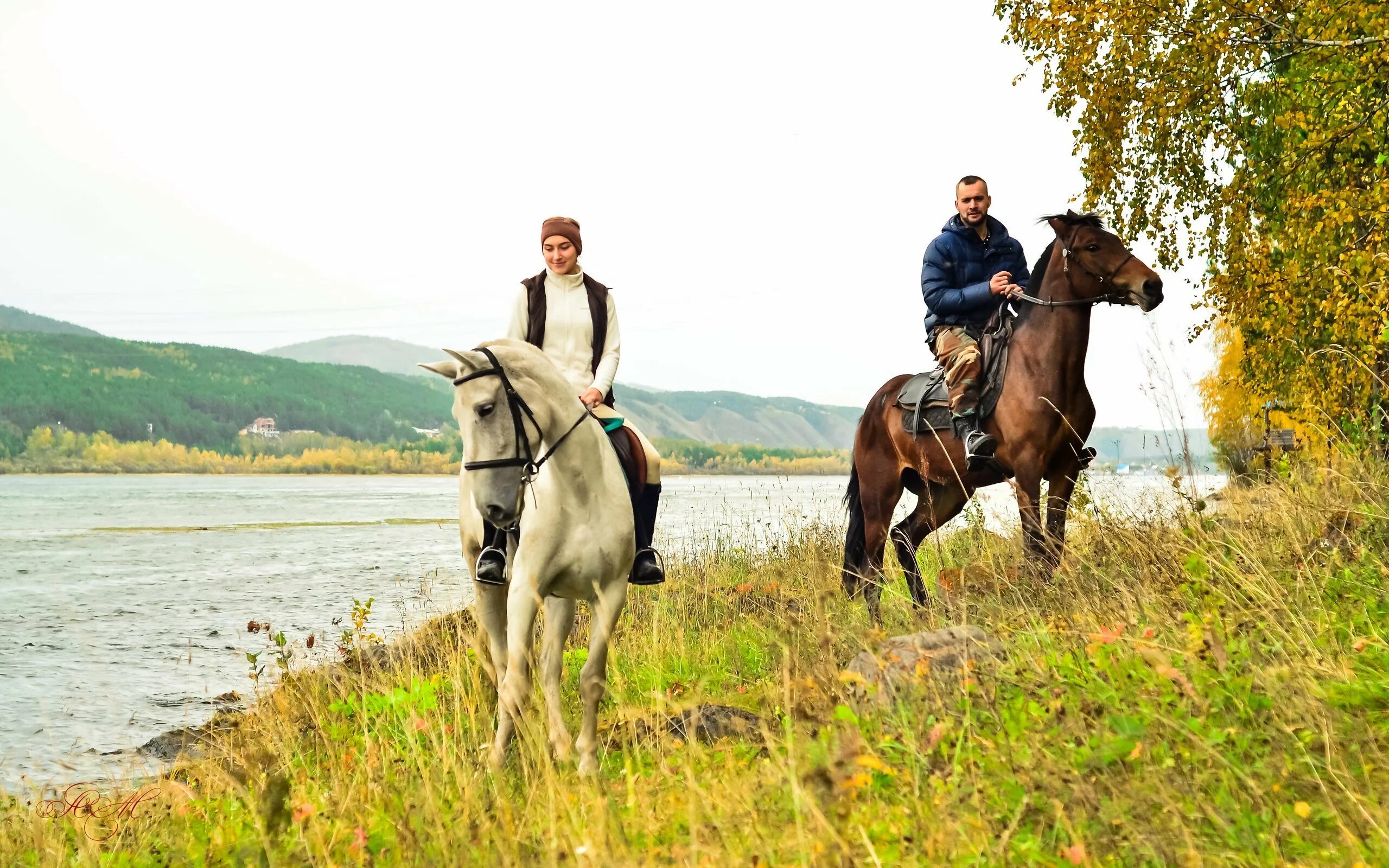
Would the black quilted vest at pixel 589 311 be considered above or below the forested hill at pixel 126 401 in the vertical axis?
below

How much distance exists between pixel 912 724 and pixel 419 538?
30.2 metres

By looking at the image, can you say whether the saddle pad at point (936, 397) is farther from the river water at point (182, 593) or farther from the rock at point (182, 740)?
the rock at point (182, 740)

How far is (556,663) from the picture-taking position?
5.57 m

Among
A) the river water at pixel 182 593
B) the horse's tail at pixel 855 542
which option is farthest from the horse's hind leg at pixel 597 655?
the horse's tail at pixel 855 542

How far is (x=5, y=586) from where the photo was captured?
21562 mm

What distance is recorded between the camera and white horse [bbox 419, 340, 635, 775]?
4.88 m

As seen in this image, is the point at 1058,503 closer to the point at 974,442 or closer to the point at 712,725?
the point at 974,442

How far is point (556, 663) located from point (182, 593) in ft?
56.0

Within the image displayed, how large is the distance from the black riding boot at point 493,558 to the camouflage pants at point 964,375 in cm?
357

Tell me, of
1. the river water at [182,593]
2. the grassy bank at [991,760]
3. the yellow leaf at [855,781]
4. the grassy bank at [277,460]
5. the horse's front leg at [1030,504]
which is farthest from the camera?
the grassy bank at [277,460]

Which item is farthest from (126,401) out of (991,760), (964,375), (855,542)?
(991,760)

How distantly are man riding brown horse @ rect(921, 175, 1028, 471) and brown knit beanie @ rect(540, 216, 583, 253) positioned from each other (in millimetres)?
3055

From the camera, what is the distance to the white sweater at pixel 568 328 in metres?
6.18

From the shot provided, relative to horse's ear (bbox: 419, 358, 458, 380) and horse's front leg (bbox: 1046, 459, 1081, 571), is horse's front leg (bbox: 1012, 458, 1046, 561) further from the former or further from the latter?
horse's ear (bbox: 419, 358, 458, 380)
